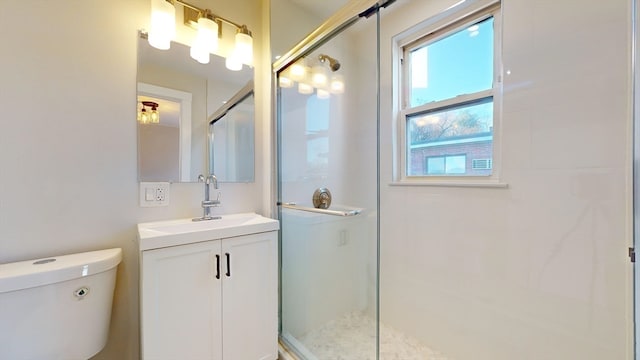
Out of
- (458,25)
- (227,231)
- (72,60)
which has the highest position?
(458,25)

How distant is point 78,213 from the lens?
1179 millimetres

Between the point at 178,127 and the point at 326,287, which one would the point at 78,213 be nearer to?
the point at 178,127

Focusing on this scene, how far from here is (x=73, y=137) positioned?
1166mm

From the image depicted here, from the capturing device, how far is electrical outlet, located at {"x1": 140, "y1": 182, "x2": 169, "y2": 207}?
1335 mm

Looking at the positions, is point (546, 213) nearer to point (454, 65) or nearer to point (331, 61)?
point (454, 65)

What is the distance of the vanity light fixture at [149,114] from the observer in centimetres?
134

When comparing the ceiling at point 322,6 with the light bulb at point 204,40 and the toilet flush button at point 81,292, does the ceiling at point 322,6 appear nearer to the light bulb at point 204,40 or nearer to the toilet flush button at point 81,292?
the light bulb at point 204,40

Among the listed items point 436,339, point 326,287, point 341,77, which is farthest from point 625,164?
point 326,287

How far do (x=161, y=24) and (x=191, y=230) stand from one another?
1070 millimetres

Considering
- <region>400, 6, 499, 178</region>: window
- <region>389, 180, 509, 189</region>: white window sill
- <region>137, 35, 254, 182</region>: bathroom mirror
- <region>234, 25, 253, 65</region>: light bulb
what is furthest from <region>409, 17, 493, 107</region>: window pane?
<region>137, 35, 254, 182</region>: bathroom mirror

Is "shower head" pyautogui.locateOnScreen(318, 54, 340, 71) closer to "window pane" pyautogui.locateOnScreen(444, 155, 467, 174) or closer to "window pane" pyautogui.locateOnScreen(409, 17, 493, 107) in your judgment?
"window pane" pyautogui.locateOnScreen(409, 17, 493, 107)

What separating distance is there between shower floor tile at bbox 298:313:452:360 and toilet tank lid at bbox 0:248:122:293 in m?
1.19

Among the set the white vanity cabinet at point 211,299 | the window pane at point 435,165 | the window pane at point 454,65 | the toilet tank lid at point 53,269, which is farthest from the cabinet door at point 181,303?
the window pane at point 454,65

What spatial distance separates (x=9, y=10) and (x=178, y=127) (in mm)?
730
